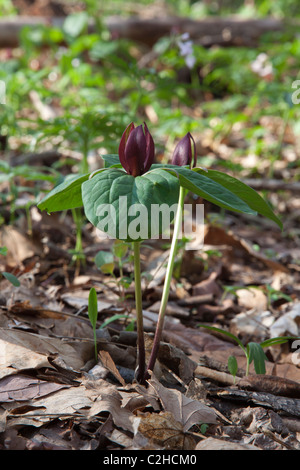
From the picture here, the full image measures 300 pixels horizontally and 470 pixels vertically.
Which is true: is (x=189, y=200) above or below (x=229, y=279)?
above

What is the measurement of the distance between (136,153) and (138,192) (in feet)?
0.53

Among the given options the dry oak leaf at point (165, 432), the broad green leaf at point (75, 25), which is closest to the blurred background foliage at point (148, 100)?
the broad green leaf at point (75, 25)

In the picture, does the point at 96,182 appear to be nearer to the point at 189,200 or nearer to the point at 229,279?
the point at 229,279

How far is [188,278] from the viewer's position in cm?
248

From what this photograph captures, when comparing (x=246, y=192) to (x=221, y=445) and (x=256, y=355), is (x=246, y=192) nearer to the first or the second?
(x=256, y=355)

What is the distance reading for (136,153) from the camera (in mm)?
1145

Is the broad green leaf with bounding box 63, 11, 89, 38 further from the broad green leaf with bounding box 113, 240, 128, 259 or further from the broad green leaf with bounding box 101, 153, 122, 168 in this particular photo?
the broad green leaf with bounding box 101, 153, 122, 168

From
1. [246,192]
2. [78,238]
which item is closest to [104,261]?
[78,238]

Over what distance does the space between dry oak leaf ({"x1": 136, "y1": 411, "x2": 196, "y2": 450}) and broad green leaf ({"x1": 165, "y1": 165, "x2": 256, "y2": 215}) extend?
0.60 meters

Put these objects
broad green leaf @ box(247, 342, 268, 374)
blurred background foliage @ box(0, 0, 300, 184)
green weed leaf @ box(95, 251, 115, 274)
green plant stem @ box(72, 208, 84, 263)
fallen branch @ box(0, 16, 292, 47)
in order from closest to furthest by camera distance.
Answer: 1. broad green leaf @ box(247, 342, 268, 374)
2. green weed leaf @ box(95, 251, 115, 274)
3. green plant stem @ box(72, 208, 84, 263)
4. blurred background foliage @ box(0, 0, 300, 184)
5. fallen branch @ box(0, 16, 292, 47)

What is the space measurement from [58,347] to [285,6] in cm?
1231

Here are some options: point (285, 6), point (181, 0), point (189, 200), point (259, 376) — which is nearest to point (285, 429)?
point (259, 376)

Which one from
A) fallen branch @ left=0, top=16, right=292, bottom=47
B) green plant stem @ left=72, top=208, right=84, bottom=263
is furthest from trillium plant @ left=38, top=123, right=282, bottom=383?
fallen branch @ left=0, top=16, right=292, bottom=47

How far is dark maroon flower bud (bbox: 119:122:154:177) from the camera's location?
1.14m
